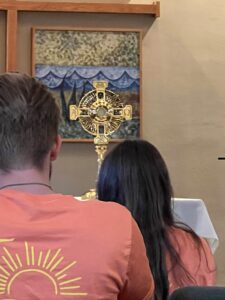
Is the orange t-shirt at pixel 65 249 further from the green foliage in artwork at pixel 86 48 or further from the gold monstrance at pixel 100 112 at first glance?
Answer: the green foliage in artwork at pixel 86 48

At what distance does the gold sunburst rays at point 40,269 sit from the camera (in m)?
1.07

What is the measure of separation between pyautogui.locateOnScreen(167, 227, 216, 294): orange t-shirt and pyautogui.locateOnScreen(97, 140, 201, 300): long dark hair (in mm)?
15

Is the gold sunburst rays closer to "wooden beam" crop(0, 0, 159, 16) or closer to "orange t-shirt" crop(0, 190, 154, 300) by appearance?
"orange t-shirt" crop(0, 190, 154, 300)

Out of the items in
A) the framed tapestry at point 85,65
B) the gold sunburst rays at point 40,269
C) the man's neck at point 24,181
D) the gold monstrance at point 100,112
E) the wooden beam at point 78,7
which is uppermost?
the wooden beam at point 78,7

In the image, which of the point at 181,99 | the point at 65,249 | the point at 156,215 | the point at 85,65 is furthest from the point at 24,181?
the point at 181,99

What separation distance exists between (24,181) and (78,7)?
386 centimetres

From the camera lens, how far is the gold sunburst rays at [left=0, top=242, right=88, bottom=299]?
1071 millimetres

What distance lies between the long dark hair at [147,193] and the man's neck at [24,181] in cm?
70

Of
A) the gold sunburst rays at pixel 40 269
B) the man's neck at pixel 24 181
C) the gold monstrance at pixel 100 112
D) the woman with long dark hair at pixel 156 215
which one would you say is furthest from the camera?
the gold monstrance at pixel 100 112

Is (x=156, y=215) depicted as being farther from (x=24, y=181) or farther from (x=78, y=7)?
(x=78, y=7)

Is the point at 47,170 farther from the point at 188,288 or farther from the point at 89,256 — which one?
the point at 188,288

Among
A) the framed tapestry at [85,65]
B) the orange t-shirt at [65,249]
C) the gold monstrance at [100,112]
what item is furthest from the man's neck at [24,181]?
the framed tapestry at [85,65]

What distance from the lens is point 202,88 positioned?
491 centimetres

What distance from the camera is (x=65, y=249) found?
1.09m
